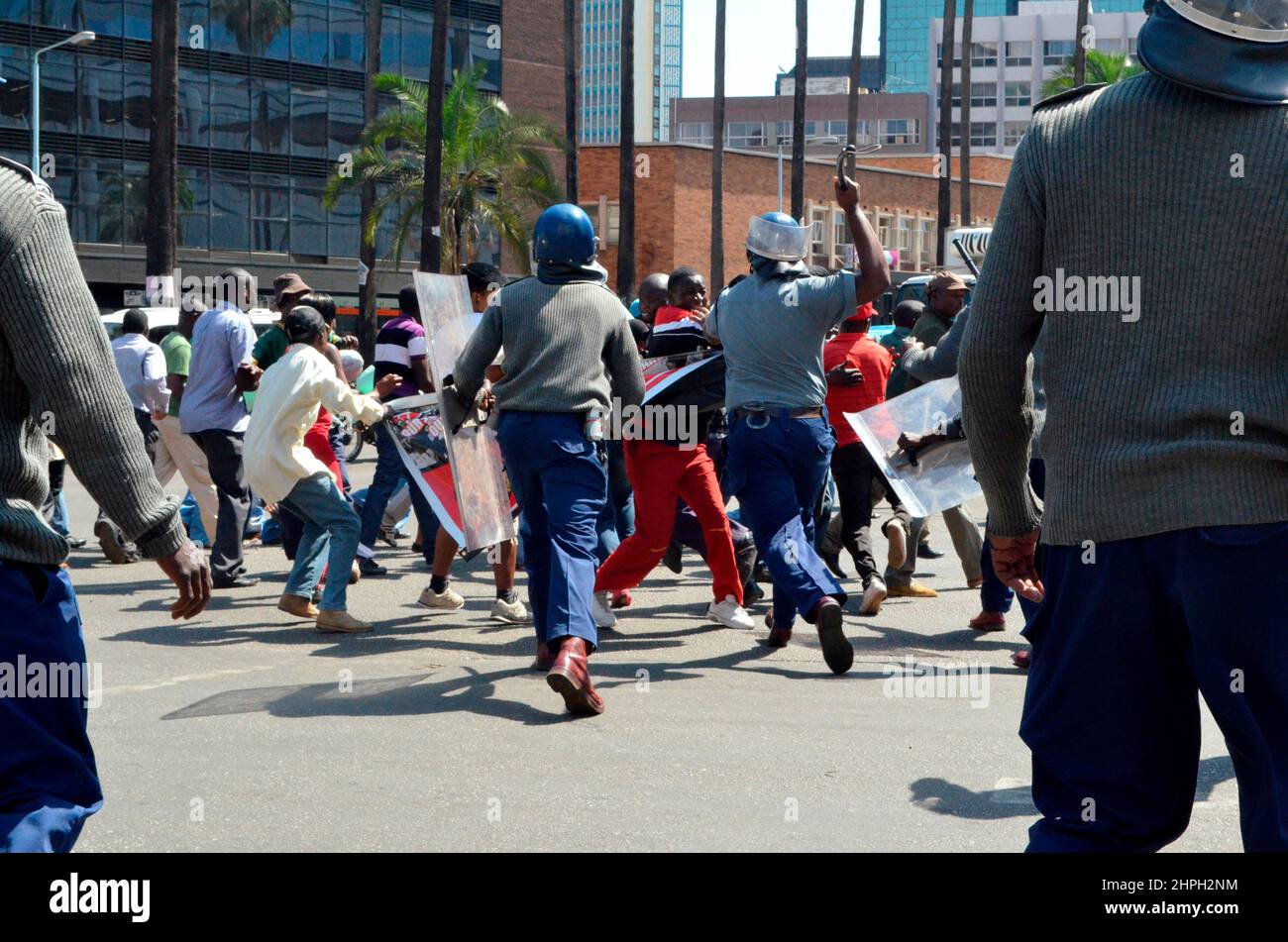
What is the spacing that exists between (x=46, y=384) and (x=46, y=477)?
210mm

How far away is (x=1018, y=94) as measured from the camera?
144 meters

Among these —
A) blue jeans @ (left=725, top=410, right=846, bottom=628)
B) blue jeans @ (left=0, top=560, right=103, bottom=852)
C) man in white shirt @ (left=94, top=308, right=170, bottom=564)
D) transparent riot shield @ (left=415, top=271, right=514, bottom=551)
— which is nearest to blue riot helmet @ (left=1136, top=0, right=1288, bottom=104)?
blue jeans @ (left=0, top=560, right=103, bottom=852)

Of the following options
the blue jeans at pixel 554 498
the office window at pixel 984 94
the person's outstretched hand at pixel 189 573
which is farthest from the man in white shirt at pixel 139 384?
the office window at pixel 984 94

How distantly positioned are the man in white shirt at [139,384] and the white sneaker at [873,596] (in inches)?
208

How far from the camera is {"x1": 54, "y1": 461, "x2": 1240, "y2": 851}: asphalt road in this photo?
16.3 feet

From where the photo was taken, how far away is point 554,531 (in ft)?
22.5

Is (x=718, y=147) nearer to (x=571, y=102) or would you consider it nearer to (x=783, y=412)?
(x=571, y=102)

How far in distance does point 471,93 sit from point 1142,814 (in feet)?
119

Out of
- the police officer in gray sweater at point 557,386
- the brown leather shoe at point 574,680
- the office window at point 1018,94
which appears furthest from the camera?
the office window at point 1018,94

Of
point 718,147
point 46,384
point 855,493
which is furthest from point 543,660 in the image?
point 718,147

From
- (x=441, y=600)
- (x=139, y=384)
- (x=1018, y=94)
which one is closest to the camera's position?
(x=441, y=600)

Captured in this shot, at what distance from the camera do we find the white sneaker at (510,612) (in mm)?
9078

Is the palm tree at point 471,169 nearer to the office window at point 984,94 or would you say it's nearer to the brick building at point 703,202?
the brick building at point 703,202

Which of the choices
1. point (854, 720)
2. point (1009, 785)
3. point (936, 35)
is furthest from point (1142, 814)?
point (936, 35)
